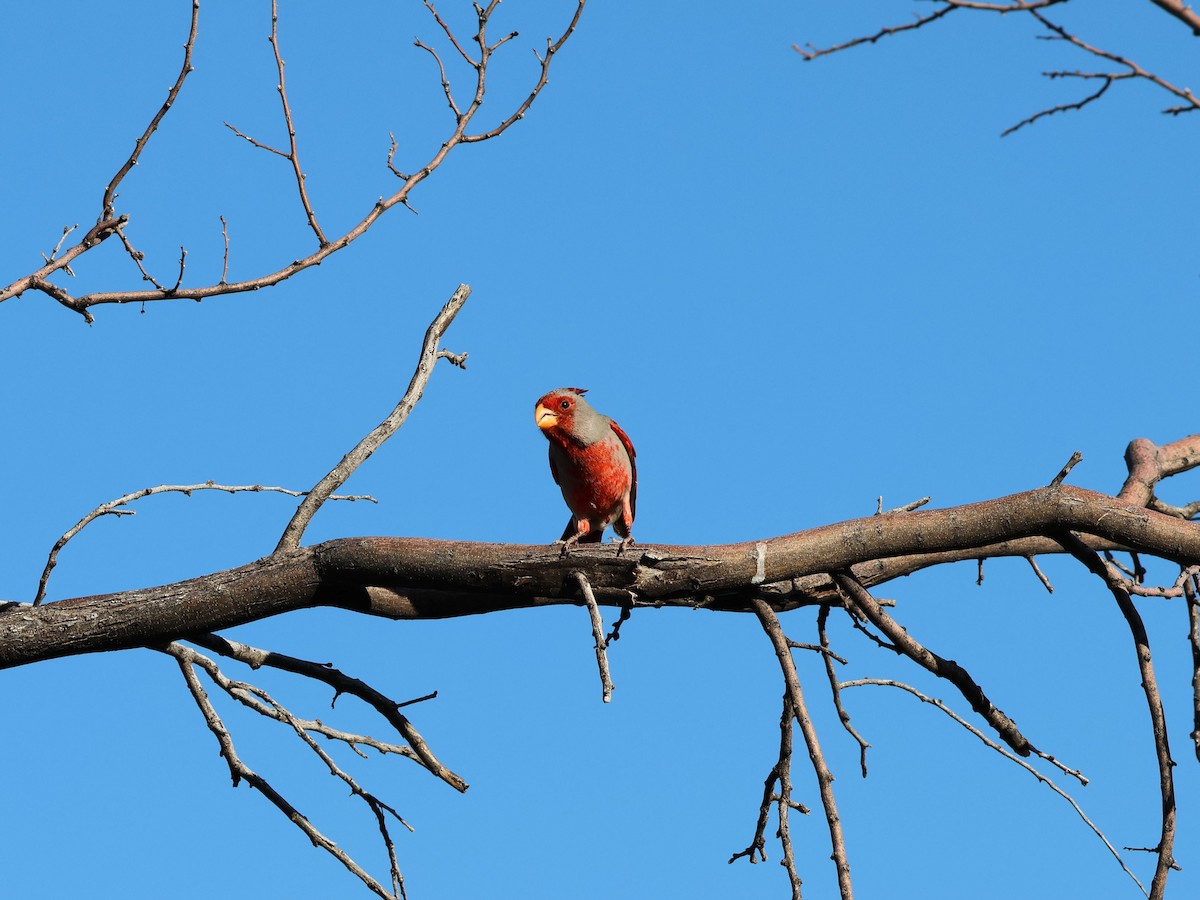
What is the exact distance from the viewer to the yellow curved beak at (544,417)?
589 centimetres

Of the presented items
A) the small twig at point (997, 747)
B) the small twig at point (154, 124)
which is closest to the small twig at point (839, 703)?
the small twig at point (997, 747)

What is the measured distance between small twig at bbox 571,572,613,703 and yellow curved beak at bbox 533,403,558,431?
1807 mm

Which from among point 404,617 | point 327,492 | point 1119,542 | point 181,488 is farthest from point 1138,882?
point 181,488

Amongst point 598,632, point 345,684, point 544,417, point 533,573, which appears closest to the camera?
point 598,632

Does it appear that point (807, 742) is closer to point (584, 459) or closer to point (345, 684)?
point (345, 684)

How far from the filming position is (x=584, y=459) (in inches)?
234

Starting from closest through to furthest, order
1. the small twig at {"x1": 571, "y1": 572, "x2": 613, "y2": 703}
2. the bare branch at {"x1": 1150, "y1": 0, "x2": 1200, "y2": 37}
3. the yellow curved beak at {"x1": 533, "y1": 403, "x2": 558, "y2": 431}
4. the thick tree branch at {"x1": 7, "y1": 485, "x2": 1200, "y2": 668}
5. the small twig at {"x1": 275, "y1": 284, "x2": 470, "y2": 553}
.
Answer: the bare branch at {"x1": 1150, "y1": 0, "x2": 1200, "y2": 37} → the small twig at {"x1": 571, "y1": 572, "x2": 613, "y2": 703} → the thick tree branch at {"x1": 7, "y1": 485, "x2": 1200, "y2": 668} → the small twig at {"x1": 275, "y1": 284, "x2": 470, "y2": 553} → the yellow curved beak at {"x1": 533, "y1": 403, "x2": 558, "y2": 431}

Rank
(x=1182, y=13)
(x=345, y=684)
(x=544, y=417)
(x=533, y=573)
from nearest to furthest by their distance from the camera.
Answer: (x=1182, y=13)
(x=533, y=573)
(x=345, y=684)
(x=544, y=417)

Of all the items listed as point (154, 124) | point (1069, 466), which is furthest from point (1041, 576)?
point (154, 124)

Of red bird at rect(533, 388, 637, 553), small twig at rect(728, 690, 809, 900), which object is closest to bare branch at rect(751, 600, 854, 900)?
small twig at rect(728, 690, 809, 900)

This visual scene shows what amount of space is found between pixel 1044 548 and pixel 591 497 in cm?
203

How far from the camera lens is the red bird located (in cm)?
594

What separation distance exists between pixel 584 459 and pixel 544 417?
0.26m

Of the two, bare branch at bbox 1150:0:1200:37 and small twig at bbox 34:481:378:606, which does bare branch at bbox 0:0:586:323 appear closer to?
small twig at bbox 34:481:378:606
